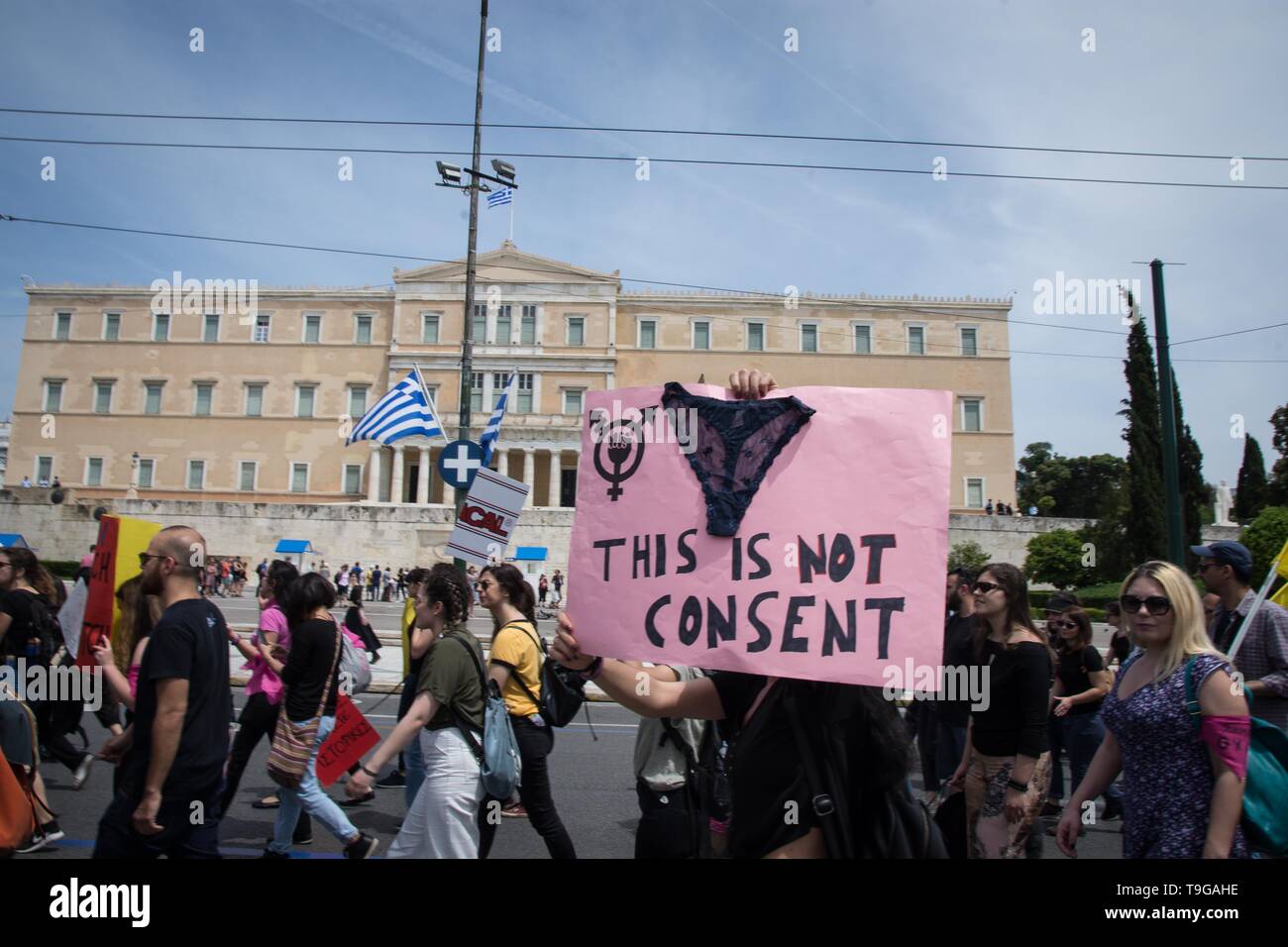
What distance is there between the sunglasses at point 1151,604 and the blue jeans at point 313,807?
3791 millimetres

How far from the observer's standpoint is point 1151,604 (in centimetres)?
283

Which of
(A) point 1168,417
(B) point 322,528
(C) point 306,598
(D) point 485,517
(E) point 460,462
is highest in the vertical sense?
(A) point 1168,417

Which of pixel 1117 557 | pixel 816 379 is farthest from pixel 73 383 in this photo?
pixel 1117 557

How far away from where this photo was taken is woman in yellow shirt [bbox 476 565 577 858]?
14.3 feet

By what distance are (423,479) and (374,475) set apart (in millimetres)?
3093

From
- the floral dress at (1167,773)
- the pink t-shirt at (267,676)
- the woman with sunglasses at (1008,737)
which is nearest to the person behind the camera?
the floral dress at (1167,773)

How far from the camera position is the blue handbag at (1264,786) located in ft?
8.61

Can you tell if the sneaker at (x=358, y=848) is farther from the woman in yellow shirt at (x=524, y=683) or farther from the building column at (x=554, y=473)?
the building column at (x=554, y=473)

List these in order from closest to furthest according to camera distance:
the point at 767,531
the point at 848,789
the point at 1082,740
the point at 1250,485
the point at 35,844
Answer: the point at 848,789 → the point at 767,531 → the point at 35,844 → the point at 1082,740 → the point at 1250,485

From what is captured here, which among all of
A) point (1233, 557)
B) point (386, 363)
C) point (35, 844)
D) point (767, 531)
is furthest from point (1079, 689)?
point (386, 363)

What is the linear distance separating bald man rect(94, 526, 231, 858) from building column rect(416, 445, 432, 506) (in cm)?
4844

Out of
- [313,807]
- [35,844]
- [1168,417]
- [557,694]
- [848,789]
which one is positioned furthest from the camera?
[1168,417]

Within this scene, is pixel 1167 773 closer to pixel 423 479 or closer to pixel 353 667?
pixel 353 667

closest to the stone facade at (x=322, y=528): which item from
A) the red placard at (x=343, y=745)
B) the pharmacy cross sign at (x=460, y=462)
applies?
the pharmacy cross sign at (x=460, y=462)
